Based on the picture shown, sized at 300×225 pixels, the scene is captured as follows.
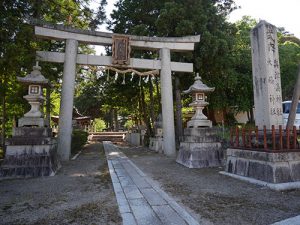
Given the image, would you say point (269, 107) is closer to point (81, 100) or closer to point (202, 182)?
point (202, 182)

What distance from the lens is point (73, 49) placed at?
12445 mm

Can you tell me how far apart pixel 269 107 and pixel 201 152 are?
3330 mm

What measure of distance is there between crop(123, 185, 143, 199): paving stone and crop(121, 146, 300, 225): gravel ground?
2.42 ft

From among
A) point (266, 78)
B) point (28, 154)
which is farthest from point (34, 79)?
point (266, 78)

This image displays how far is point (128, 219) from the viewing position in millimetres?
4066

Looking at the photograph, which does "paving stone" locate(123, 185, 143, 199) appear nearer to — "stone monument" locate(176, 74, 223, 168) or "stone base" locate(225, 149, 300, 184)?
"stone base" locate(225, 149, 300, 184)

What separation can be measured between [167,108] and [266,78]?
6.65 metres

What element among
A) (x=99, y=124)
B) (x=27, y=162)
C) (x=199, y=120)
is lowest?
(x=27, y=162)

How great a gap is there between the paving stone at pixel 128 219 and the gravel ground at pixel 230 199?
1153 mm

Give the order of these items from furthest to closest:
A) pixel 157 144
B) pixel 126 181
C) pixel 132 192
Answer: pixel 157 144
pixel 126 181
pixel 132 192

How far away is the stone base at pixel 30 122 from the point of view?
870 cm

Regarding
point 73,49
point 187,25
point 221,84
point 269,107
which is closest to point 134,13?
point 187,25

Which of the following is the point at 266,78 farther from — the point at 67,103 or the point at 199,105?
the point at 67,103

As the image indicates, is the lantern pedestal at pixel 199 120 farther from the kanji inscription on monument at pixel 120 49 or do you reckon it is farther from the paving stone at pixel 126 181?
the kanji inscription on monument at pixel 120 49
